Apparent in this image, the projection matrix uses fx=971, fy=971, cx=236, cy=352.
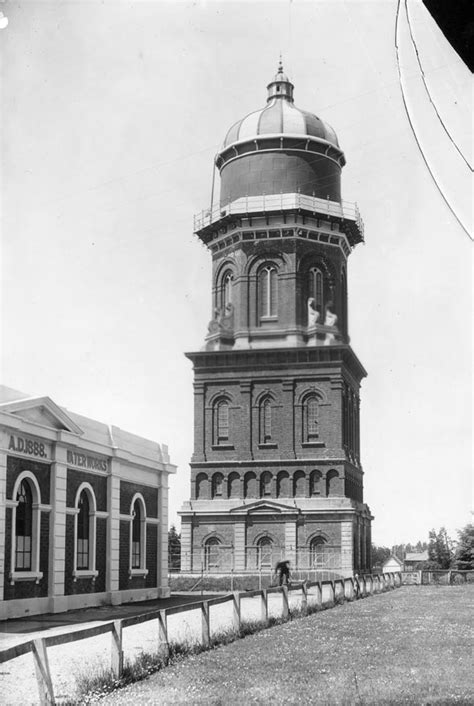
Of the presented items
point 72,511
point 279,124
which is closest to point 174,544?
point 279,124

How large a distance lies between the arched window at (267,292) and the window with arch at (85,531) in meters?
32.9

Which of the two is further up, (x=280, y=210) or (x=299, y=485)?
(x=280, y=210)

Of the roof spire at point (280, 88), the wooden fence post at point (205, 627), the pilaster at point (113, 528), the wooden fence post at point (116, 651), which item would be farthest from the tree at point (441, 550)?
the wooden fence post at point (116, 651)

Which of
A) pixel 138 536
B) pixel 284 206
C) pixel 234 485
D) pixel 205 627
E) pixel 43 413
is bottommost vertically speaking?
pixel 205 627

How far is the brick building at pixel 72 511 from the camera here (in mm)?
21000

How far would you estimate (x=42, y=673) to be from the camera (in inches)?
322

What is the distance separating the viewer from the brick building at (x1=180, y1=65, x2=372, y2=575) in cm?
5344

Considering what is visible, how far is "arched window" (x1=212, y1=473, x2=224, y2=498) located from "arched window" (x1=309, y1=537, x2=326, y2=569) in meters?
6.02

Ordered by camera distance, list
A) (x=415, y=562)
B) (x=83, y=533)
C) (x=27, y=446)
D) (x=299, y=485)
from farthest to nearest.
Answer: (x=415, y=562) < (x=299, y=485) < (x=83, y=533) < (x=27, y=446)

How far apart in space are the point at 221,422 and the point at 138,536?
2666 cm

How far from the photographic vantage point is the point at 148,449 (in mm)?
30578

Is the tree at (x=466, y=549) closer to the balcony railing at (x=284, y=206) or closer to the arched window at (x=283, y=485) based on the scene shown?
the arched window at (x=283, y=485)

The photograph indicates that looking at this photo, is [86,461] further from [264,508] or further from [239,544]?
[239,544]

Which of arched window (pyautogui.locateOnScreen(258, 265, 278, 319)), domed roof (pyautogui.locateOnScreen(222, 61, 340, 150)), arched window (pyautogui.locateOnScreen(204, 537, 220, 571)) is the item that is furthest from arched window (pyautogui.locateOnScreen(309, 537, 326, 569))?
domed roof (pyautogui.locateOnScreen(222, 61, 340, 150))
